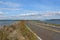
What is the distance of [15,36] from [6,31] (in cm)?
107

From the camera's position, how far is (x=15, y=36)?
12570 mm

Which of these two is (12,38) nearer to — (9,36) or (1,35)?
(9,36)

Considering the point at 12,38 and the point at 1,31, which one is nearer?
the point at 12,38

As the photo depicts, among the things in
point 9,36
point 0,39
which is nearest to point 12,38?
point 9,36

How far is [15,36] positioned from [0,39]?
3.55 ft

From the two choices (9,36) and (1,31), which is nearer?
(9,36)

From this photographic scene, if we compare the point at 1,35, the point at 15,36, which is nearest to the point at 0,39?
the point at 1,35

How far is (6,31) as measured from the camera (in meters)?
13.4

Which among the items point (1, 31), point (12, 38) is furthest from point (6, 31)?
point (12, 38)

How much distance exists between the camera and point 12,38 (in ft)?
39.9

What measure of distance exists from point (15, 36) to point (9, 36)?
1.30ft

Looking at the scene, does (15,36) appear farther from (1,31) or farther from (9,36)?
(1,31)

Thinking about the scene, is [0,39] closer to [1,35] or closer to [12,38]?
[1,35]

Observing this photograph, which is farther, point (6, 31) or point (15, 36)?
point (6, 31)
